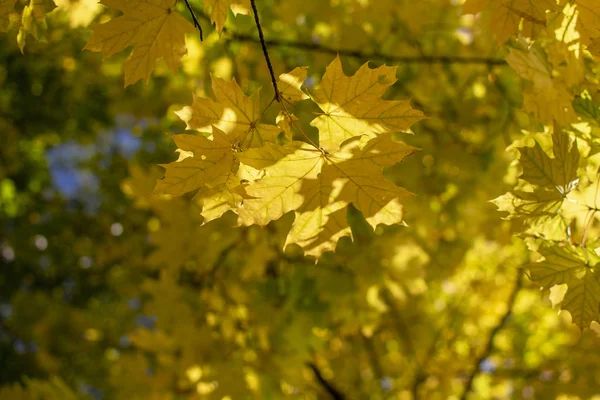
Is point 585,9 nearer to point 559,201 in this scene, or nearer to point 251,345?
point 559,201

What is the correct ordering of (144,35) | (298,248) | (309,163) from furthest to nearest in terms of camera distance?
(298,248)
(144,35)
(309,163)

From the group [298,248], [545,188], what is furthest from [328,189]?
[298,248]

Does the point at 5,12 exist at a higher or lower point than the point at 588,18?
lower

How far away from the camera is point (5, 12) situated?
135 centimetres

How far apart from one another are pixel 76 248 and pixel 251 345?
2.85 meters

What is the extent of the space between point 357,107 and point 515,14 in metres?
0.48

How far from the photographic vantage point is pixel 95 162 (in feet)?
16.3

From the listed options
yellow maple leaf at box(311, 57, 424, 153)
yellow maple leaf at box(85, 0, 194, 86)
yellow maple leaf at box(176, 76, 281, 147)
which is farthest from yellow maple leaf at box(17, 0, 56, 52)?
yellow maple leaf at box(311, 57, 424, 153)

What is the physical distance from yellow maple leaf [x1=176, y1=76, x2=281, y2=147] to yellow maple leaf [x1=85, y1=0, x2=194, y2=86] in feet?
0.78

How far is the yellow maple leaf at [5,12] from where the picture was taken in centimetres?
133

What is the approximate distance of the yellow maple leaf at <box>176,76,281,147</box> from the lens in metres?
1.29

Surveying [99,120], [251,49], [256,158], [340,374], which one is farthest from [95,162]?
[256,158]

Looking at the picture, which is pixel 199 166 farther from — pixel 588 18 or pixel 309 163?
pixel 588 18

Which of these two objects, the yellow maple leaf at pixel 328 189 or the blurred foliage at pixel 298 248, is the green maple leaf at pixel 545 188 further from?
the yellow maple leaf at pixel 328 189
